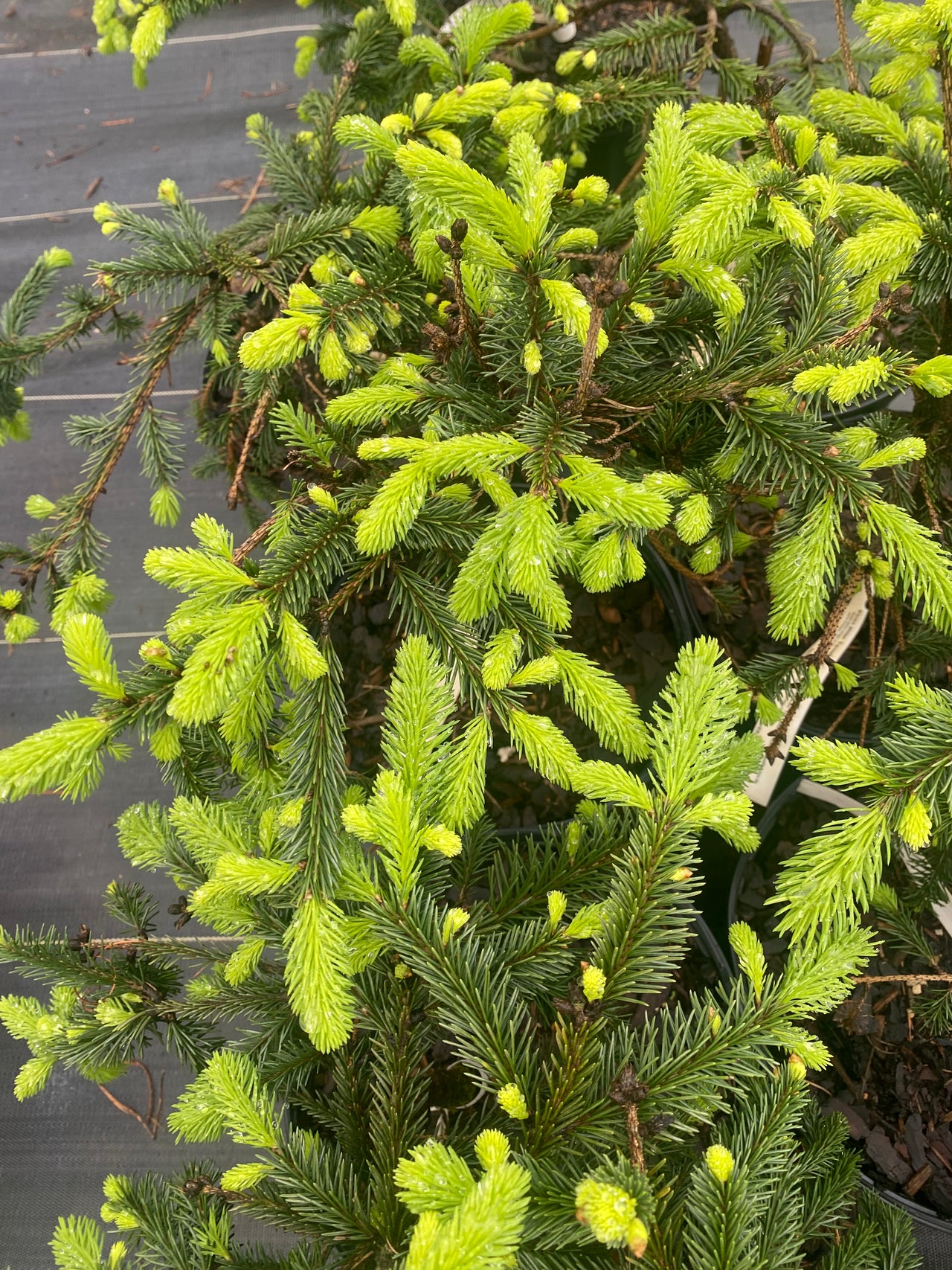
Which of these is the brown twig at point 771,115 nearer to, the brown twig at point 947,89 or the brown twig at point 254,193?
the brown twig at point 947,89

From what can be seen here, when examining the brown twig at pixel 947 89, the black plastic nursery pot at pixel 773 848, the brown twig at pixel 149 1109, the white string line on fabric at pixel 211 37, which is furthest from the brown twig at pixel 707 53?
the brown twig at pixel 149 1109

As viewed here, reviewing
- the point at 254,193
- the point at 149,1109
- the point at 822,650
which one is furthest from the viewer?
the point at 254,193

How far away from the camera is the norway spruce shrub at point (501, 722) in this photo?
701 mm

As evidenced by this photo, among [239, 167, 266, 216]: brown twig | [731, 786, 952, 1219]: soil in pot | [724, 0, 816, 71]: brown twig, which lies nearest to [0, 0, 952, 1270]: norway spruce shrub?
[731, 786, 952, 1219]: soil in pot

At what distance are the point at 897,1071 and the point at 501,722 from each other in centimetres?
91

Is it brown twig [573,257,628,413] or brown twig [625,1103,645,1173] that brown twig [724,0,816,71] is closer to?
brown twig [573,257,628,413]

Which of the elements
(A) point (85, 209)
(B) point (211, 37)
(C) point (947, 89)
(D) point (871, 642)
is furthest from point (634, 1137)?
(B) point (211, 37)

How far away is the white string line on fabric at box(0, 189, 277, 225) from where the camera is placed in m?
2.25

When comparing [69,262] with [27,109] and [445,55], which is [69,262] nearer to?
[445,55]

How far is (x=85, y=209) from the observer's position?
2.29 meters

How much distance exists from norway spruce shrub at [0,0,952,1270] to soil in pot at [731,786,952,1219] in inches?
5.0

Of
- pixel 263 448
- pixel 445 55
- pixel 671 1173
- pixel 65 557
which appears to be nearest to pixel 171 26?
pixel 445 55

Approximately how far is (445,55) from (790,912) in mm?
1280

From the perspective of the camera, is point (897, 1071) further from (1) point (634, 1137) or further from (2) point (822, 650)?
(1) point (634, 1137)
